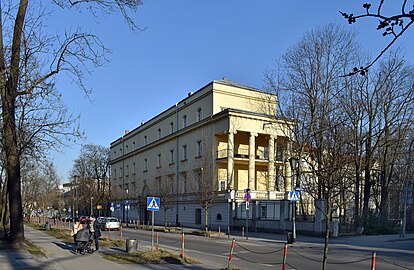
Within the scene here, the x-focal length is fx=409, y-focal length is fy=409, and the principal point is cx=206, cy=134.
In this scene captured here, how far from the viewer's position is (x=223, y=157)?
4444 centimetres

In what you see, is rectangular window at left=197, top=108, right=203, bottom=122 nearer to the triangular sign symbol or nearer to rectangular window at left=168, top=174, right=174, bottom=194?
rectangular window at left=168, top=174, right=174, bottom=194

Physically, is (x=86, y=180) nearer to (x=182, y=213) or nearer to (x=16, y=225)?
(x=182, y=213)

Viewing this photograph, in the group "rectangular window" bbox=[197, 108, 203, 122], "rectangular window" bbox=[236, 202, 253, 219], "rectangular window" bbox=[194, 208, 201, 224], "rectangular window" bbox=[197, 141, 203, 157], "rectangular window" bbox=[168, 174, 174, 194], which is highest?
"rectangular window" bbox=[197, 108, 203, 122]

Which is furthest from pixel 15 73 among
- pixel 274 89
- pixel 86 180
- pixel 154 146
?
pixel 86 180

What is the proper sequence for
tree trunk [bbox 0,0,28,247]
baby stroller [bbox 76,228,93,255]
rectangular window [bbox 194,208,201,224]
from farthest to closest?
1. rectangular window [bbox 194,208,201,224]
2. baby stroller [bbox 76,228,93,255]
3. tree trunk [bbox 0,0,28,247]

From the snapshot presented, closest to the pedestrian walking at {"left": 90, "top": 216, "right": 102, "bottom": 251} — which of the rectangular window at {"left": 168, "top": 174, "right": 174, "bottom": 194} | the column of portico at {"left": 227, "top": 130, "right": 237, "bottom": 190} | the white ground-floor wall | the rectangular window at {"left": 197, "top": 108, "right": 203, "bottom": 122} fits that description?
the white ground-floor wall

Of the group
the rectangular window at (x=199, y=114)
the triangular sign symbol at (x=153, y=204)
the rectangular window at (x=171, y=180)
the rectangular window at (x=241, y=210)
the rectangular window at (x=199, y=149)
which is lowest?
the rectangular window at (x=241, y=210)

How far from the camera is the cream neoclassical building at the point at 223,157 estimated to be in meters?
40.2

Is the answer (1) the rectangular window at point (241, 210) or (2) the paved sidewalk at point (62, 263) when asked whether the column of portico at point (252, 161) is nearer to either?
(1) the rectangular window at point (241, 210)

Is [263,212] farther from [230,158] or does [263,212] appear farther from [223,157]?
[223,157]

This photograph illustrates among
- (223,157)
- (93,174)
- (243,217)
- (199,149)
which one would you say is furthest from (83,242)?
(93,174)

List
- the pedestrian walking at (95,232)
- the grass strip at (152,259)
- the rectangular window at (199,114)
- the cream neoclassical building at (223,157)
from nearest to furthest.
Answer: the grass strip at (152,259), the pedestrian walking at (95,232), the cream neoclassical building at (223,157), the rectangular window at (199,114)

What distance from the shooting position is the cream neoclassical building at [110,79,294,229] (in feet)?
132

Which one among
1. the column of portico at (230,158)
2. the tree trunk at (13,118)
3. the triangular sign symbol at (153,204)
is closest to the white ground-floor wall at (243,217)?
the column of portico at (230,158)
